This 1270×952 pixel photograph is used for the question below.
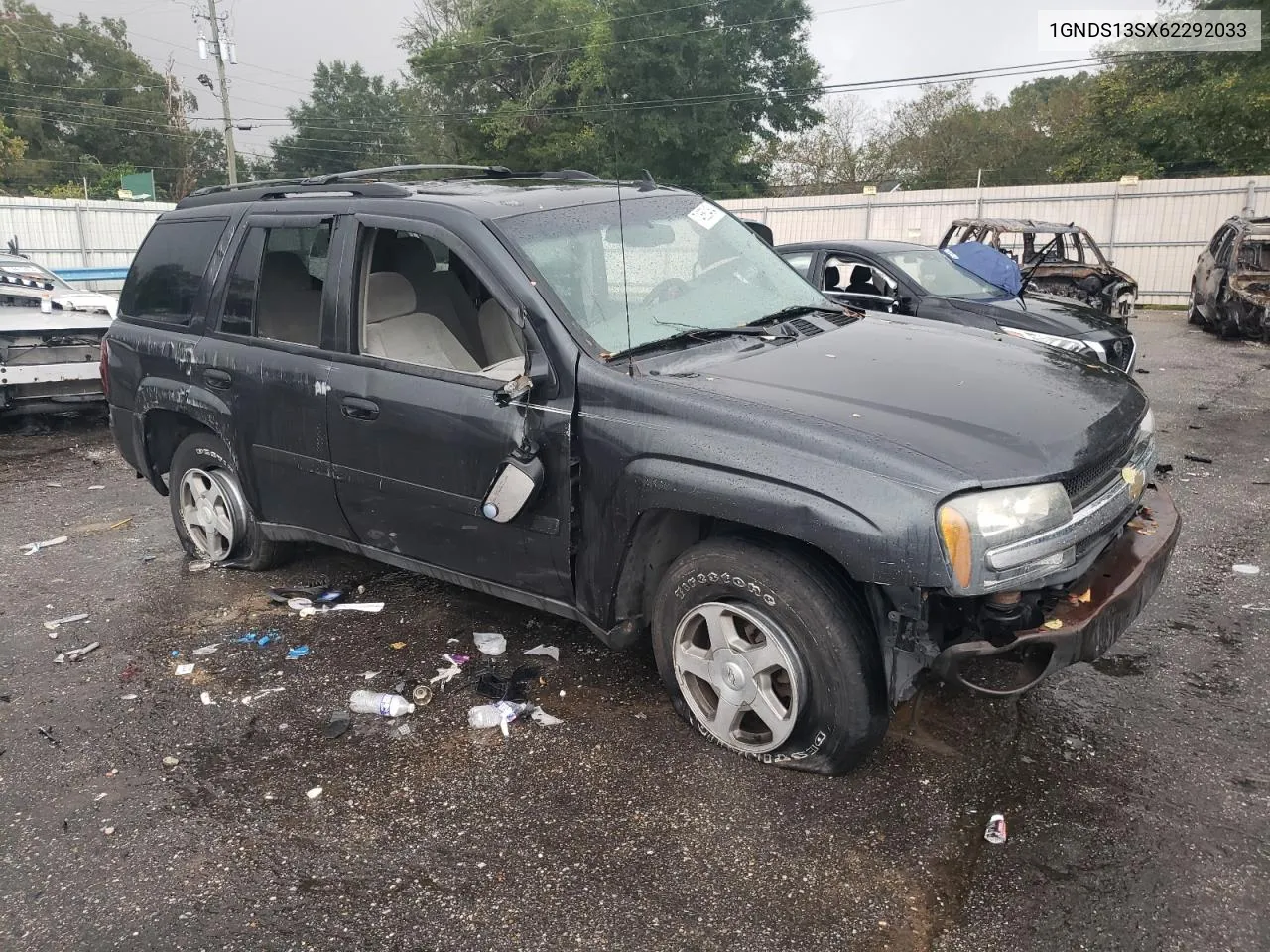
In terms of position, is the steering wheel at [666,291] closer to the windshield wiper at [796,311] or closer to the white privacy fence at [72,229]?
the windshield wiper at [796,311]

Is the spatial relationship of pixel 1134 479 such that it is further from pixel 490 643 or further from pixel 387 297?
pixel 387 297

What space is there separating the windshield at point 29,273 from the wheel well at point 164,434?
17.5ft

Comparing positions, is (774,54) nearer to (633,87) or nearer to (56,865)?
(633,87)

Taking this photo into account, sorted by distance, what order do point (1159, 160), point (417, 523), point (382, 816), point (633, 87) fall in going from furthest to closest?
point (633, 87) → point (1159, 160) → point (417, 523) → point (382, 816)

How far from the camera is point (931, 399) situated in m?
3.05

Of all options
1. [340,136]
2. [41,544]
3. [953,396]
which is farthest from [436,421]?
[340,136]

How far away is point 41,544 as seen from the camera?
225 inches

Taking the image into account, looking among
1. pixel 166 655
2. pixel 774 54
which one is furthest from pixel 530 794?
pixel 774 54

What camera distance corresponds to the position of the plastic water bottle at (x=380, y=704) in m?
3.62

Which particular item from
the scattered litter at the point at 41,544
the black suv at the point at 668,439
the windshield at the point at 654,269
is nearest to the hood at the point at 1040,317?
the black suv at the point at 668,439

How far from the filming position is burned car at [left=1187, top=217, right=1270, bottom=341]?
41.8 feet

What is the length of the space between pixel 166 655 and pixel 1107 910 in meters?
3.79

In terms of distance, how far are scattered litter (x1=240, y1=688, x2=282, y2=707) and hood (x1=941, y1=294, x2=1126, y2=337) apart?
21.2 ft

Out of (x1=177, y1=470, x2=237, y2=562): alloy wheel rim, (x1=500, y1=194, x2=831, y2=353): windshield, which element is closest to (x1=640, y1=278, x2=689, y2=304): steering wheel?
(x1=500, y1=194, x2=831, y2=353): windshield
